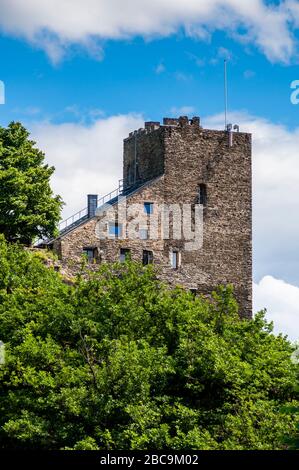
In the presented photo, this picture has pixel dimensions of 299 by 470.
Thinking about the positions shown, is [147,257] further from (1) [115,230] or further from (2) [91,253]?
(2) [91,253]

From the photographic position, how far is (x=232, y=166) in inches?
3322

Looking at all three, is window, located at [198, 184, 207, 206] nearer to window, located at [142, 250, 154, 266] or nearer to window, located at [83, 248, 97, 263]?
window, located at [142, 250, 154, 266]

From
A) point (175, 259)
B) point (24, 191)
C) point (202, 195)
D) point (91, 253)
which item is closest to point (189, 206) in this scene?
point (202, 195)

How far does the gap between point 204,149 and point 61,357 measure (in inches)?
1253

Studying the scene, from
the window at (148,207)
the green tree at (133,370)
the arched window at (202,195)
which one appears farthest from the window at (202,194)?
the green tree at (133,370)

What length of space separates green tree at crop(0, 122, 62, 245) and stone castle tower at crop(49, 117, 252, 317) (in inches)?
135

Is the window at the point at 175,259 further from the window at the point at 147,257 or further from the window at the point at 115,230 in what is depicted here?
the window at the point at 115,230

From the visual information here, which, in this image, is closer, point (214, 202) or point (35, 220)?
point (35, 220)

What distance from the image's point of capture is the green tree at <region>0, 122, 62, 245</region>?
73625 millimetres

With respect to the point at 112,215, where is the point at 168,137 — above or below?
above

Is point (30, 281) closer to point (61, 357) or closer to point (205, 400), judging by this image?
point (61, 357)

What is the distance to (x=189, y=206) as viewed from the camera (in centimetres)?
8206
